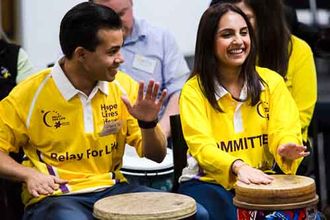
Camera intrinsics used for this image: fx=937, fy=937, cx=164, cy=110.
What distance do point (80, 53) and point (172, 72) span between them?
46.8 inches

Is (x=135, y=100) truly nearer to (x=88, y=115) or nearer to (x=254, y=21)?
(x=88, y=115)

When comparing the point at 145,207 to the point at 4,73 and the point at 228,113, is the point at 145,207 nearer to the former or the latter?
the point at 228,113

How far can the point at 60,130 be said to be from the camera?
12.2ft

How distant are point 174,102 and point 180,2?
4.64ft

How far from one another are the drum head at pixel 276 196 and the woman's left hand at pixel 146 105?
1.51 feet

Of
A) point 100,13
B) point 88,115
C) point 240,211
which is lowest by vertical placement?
point 240,211

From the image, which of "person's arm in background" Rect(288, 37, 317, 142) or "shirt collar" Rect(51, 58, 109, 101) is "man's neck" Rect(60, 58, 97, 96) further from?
"person's arm in background" Rect(288, 37, 317, 142)

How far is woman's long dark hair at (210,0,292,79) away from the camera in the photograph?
14.3 ft

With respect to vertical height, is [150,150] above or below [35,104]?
below

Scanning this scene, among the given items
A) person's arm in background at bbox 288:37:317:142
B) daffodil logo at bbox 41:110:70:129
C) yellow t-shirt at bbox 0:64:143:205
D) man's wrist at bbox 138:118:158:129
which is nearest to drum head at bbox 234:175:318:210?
man's wrist at bbox 138:118:158:129

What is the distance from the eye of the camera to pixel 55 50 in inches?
229

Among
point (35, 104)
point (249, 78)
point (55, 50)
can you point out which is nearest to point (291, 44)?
point (249, 78)

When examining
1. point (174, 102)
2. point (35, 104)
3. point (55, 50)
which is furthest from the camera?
point (55, 50)

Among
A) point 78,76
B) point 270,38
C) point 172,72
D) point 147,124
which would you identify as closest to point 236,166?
point 147,124
